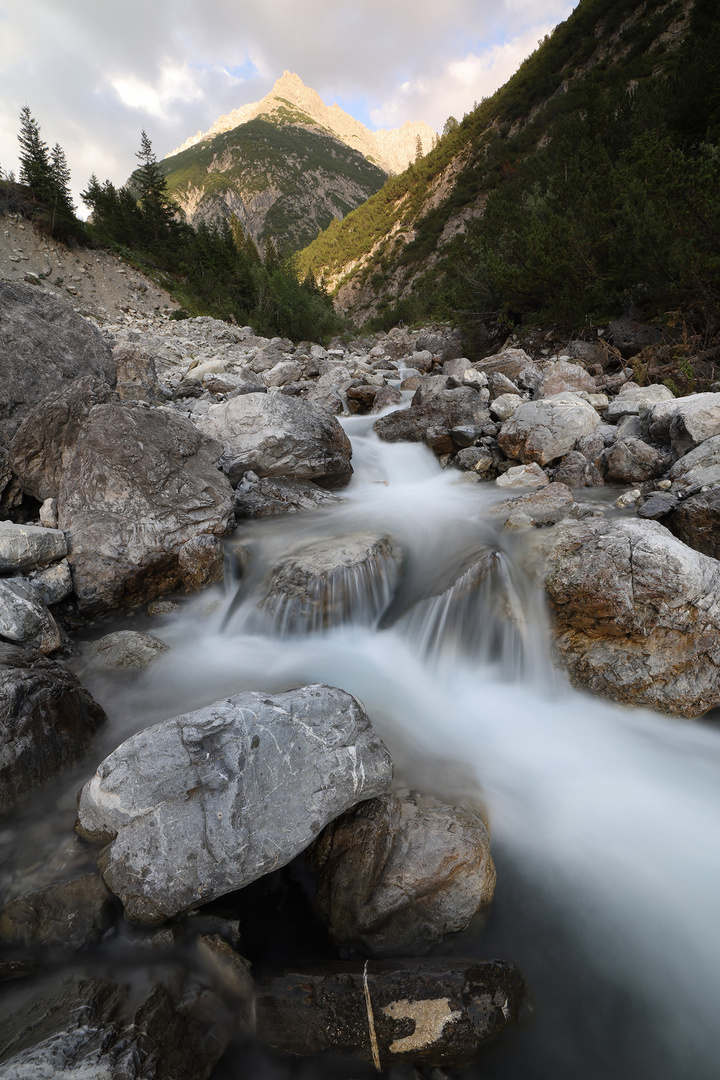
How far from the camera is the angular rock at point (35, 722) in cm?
281

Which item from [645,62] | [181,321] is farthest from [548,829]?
[645,62]

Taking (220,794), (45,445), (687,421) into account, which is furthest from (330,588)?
(687,421)

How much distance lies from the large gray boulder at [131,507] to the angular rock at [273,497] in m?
0.74

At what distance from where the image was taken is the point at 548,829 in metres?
3.21

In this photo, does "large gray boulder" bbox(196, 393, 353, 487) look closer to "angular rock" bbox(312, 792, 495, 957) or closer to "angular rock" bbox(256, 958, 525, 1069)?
"angular rock" bbox(312, 792, 495, 957)

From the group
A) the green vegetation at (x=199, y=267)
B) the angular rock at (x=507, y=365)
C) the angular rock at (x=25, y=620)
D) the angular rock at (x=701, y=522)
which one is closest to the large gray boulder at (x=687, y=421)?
the angular rock at (x=701, y=522)

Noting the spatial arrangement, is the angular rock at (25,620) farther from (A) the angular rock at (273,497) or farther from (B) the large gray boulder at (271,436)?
(B) the large gray boulder at (271,436)

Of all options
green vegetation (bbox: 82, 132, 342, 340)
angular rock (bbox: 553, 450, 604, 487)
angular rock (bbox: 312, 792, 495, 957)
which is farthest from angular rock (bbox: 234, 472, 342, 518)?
green vegetation (bbox: 82, 132, 342, 340)

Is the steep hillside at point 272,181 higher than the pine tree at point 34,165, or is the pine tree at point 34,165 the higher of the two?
the steep hillside at point 272,181

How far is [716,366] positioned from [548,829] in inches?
397

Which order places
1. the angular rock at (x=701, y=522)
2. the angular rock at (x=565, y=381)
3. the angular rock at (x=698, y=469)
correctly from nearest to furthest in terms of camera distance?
the angular rock at (x=701, y=522), the angular rock at (x=698, y=469), the angular rock at (x=565, y=381)

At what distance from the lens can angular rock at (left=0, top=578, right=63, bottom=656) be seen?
383cm

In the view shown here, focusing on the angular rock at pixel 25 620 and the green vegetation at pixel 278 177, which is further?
the green vegetation at pixel 278 177

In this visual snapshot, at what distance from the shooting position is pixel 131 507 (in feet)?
17.6
